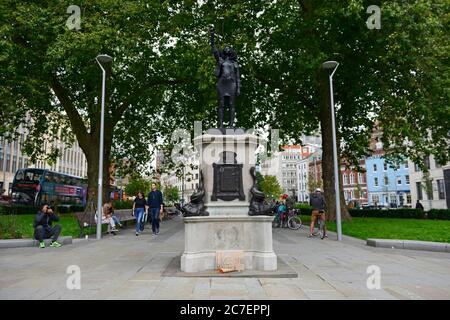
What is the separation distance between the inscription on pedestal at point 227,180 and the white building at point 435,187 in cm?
4156

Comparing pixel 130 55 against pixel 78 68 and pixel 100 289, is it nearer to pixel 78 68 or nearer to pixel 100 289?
pixel 78 68

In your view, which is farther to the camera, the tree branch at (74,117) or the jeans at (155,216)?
the tree branch at (74,117)

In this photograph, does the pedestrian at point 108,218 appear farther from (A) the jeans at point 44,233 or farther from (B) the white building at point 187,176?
(A) the jeans at point 44,233

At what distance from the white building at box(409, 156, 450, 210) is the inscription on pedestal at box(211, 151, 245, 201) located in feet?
136

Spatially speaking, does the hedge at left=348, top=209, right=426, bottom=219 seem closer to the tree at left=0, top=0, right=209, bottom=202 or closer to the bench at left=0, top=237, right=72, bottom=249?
the tree at left=0, top=0, right=209, bottom=202

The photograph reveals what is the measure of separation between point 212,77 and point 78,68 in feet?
25.6

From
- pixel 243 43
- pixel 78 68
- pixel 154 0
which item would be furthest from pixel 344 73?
pixel 78 68

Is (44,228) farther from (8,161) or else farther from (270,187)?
(270,187)

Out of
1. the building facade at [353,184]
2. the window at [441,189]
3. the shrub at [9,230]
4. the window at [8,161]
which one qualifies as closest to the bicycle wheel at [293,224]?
the shrub at [9,230]

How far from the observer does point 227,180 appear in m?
8.84

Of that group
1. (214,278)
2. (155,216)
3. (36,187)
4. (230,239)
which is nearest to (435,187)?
(155,216)

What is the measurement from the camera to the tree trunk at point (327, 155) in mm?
21031

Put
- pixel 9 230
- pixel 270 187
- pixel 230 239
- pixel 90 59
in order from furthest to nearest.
→ pixel 270 187 < pixel 90 59 < pixel 9 230 < pixel 230 239

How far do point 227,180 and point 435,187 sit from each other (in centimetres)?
4804
